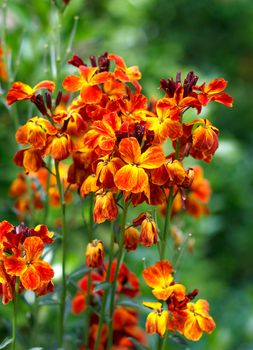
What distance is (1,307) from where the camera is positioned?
1996 mm

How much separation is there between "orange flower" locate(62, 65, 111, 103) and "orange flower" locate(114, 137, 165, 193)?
17cm

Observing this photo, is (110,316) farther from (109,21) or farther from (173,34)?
(173,34)

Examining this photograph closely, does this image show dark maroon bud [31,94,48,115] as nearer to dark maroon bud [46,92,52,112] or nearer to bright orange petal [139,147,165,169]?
dark maroon bud [46,92,52,112]

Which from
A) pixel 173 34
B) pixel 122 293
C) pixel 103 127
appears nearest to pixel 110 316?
pixel 122 293

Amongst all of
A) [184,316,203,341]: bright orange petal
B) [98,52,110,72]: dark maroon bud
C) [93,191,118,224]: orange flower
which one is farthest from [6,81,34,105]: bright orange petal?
[184,316,203,341]: bright orange petal

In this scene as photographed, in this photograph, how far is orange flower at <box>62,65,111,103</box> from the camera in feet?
4.29

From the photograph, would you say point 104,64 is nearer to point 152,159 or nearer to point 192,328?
point 152,159

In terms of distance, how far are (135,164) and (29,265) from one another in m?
0.23

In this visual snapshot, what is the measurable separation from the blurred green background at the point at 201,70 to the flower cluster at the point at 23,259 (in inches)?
25.5

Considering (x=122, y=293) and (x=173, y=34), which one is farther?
(x=173, y=34)

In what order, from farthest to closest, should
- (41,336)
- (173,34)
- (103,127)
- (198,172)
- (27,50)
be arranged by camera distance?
1. (173,34)
2. (27,50)
3. (41,336)
4. (198,172)
5. (103,127)

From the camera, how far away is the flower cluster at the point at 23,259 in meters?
1.14

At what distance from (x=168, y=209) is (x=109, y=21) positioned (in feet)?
9.94

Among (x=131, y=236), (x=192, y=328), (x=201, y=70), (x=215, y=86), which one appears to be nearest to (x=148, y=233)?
(x=131, y=236)
